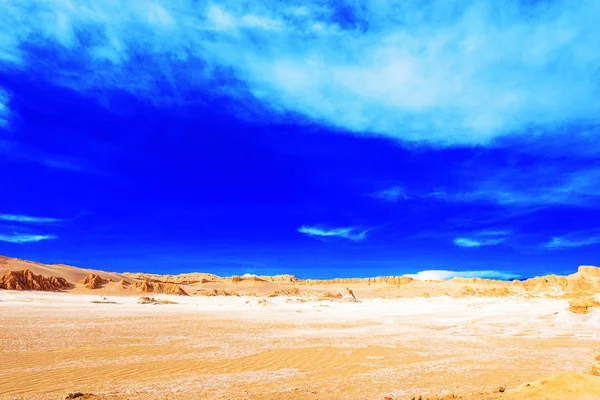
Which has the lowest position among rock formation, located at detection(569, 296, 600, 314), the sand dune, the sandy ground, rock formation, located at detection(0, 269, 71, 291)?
the sandy ground

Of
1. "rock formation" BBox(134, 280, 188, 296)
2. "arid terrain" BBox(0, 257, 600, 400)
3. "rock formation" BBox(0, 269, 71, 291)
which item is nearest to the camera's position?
"arid terrain" BBox(0, 257, 600, 400)

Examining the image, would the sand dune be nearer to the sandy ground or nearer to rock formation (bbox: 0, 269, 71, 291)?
rock formation (bbox: 0, 269, 71, 291)

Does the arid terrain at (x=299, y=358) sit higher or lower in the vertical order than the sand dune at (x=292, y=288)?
lower

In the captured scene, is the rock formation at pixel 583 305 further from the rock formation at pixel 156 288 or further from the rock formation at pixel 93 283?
the rock formation at pixel 93 283

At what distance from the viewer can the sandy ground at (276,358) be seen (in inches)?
315

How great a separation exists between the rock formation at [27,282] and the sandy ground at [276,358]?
82.8 ft

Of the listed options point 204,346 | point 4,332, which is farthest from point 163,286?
point 204,346

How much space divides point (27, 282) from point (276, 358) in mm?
41217

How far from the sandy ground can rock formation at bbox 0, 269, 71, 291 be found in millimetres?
25225

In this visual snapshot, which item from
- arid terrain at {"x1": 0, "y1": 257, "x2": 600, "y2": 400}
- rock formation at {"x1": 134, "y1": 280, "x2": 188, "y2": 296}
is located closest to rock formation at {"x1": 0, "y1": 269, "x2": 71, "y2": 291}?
rock formation at {"x1": 134, "y1": 280, "x2": 188, "y2": 296}

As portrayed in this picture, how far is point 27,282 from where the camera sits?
41.3m

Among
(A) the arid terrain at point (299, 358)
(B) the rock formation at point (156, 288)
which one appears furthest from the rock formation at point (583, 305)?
(B) the rock formation at point (156, 288)

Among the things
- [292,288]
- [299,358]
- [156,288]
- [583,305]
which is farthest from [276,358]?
[292,288]

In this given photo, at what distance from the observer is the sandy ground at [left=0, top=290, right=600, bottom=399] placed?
8.00m
